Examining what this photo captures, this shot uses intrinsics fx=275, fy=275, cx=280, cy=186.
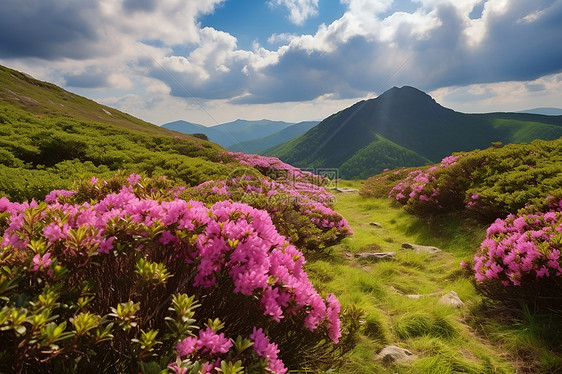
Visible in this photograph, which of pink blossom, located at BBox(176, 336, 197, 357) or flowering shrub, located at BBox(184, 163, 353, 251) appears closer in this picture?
pink blossom, located at BBox(176, 336, 197, 357)

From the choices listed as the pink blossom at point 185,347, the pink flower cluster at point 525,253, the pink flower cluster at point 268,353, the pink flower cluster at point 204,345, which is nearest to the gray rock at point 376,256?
the pink flower cluster at point 525,253

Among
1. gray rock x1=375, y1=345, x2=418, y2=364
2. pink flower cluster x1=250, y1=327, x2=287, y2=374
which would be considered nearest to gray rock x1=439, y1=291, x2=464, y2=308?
gray rock x1=375, y1=345, x2=418, y2=364

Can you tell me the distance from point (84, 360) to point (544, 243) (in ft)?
17.9

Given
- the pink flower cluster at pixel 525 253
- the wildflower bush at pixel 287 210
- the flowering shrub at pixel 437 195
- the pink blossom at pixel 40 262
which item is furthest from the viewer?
the flowering shrub at pixel 437 195

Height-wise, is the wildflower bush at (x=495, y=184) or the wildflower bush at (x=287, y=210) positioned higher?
the wildflower bush at (x=495, y=184)

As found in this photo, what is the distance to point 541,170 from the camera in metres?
7.16

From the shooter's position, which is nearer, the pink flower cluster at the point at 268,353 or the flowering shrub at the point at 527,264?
the pink flower cluster at the point at 268,353

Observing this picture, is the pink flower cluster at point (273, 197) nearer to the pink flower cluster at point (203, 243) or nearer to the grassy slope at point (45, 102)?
the pink flower cluster at point (203, 243)

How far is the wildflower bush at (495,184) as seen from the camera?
21.9 ft

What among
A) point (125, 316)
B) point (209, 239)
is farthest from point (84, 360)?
point (209, 239)

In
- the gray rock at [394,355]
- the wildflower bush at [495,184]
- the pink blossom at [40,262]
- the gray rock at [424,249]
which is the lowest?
the gray rock at [394,355]

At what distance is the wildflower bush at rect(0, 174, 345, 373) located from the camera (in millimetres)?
1570

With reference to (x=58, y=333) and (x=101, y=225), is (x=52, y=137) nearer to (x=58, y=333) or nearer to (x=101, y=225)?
(x=101, y=225)

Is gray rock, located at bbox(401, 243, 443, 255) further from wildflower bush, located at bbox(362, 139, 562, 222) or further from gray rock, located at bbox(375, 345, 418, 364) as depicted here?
gray rock, located at bbox(375, 345, 418, 364)
